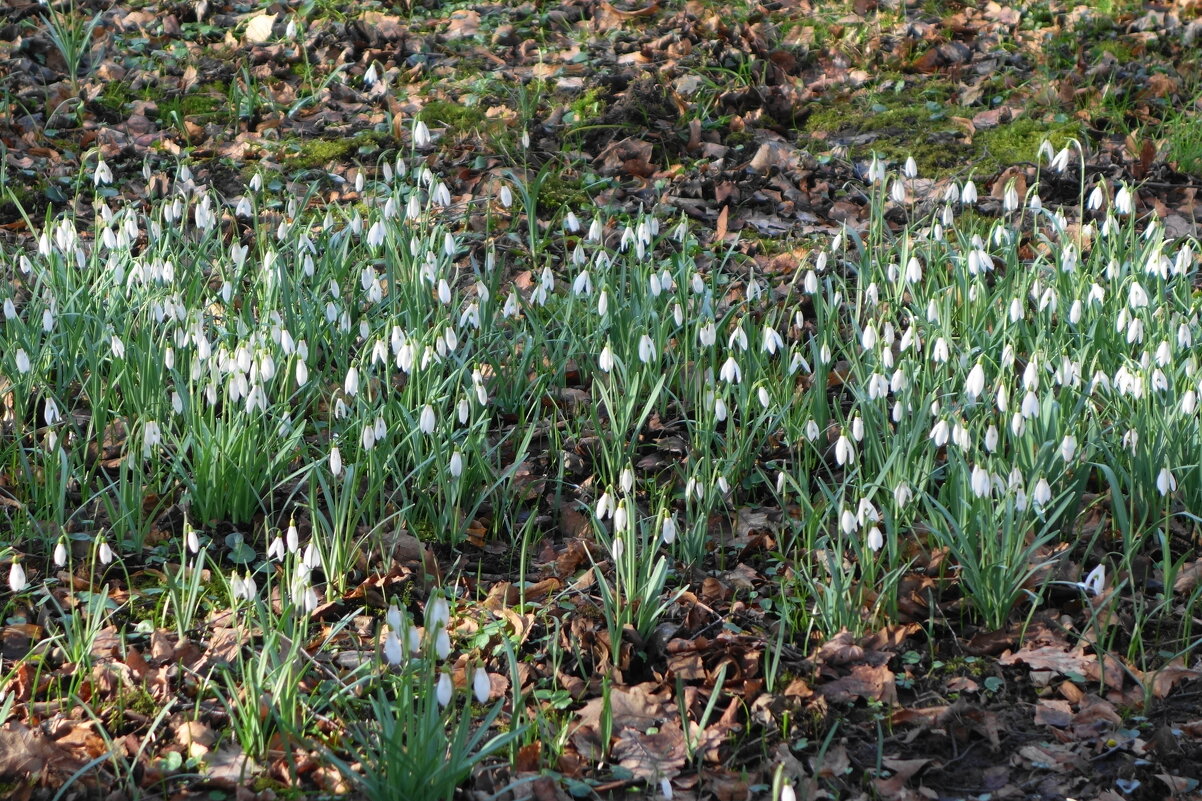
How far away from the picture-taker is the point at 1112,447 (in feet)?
10.2

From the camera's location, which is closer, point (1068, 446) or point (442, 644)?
point (442, 644)

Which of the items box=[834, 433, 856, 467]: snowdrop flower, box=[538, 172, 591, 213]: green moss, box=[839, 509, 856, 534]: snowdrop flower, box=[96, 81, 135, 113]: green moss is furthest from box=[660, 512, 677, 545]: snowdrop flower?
box=[96, 81, 135, 113]: green moss

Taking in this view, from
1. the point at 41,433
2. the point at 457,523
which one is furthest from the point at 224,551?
the point at 41,433

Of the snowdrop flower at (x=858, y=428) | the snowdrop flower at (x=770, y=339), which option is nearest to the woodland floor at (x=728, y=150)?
the snowdrop flower at (x=858, y=428)

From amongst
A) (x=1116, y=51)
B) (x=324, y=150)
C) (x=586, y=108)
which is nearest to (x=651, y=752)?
(x=324, y=150)

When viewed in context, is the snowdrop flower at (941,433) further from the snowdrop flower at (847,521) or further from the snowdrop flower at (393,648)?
the snowdrop flower at (393,648)

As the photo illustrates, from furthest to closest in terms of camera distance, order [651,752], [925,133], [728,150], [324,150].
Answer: [925,133] < [728,150] < [324,150] < [651,752]

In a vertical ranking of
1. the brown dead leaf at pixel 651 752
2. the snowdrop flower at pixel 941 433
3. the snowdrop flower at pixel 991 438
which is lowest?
the brown dead leaf at pixel 651 752

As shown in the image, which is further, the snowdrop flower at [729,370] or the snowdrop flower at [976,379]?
the snowdrop flower at [729,370]

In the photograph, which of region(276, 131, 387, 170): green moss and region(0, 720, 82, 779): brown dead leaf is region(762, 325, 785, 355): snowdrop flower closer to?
region(0, 720, 82, 779): brown dead leaf

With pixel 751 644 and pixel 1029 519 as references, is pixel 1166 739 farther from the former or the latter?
pixel 751 644

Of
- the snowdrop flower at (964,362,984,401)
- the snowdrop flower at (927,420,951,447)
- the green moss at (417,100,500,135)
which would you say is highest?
the green moss at (417,100,500,135)

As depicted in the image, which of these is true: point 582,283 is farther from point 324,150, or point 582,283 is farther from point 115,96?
point 115,96

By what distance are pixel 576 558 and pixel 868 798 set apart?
1.06m
